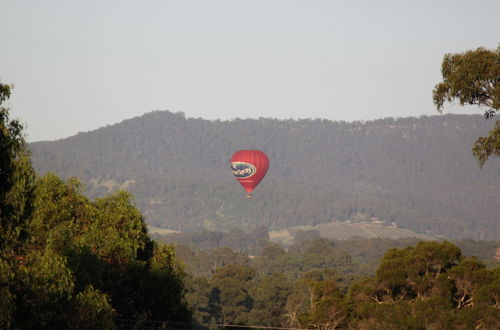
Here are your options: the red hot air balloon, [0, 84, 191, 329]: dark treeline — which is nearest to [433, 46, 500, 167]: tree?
[0, 84, 191, 329]: dark treeline

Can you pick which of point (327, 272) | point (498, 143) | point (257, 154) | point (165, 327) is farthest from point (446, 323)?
point (257, 154)

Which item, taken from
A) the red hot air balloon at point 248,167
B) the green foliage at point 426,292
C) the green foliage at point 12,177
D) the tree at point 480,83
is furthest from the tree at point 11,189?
the red hot air balloon at point 248,167

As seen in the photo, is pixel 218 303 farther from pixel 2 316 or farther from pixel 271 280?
pixel 2 316

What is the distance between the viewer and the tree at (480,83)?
29578 mm

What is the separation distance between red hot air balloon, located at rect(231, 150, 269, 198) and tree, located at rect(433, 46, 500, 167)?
15779 centimetres

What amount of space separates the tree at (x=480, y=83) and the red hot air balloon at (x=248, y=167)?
158 m

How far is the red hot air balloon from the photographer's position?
18962cm

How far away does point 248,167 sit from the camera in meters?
190

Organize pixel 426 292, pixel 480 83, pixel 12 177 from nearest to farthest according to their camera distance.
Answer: pixel 12 177 < pixel 480 83 < pixel 426 292

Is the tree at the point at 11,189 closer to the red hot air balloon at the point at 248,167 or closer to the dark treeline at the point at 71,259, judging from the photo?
the dark treeline at the point at 71,259

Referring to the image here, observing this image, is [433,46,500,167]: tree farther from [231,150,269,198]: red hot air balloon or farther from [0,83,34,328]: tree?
[231,150,269,198]: red hot air balloon

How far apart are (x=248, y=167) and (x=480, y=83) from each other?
160338 mm

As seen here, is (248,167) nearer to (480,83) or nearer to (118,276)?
(118,276)

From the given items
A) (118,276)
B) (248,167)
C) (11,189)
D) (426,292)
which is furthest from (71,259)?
(248,167)
